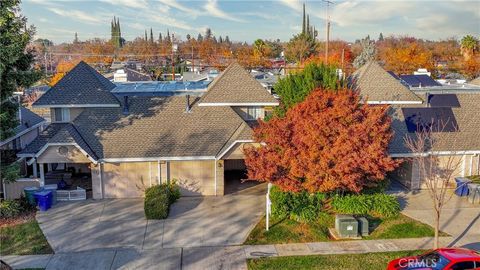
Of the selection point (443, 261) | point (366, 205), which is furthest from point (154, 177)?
point (443, 261)

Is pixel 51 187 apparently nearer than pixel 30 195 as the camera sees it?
No

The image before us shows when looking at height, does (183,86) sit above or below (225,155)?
above

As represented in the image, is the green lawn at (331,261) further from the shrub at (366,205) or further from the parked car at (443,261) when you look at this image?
the shrub at (366,205)

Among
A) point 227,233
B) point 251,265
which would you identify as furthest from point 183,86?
point 251,265

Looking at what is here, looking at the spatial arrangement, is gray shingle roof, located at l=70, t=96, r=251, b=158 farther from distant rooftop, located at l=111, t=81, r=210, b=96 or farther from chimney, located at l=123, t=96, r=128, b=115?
distant rooftop, located at l=111, t=81, r=210, b=96

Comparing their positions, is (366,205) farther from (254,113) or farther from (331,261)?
(254,113)

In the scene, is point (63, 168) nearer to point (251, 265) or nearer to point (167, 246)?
point (167, 246)
